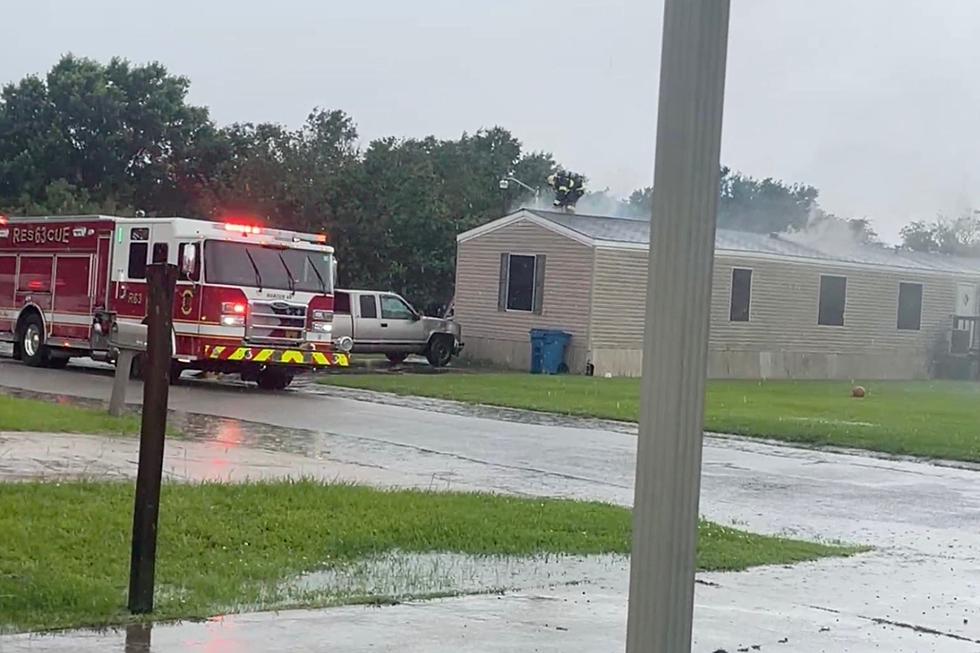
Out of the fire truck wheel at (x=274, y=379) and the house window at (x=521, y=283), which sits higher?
the house window at (x=521, y=283)

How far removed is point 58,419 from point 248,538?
A: 6.97 m

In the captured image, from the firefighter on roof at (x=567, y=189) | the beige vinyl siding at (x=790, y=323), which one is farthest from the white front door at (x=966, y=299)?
the firefighter on roof at (x=567, y=189)

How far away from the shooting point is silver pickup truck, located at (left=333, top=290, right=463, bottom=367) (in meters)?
32.2

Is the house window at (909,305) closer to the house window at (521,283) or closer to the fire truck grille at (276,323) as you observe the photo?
the house window at (521,283)

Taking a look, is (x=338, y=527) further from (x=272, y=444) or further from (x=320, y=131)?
(x=320, y=131)

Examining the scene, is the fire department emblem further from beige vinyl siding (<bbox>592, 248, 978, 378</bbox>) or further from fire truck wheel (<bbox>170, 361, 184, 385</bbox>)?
beige vinyl siding (<bbox>592, 248, 978, 378</bbox>)

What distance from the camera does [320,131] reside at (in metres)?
48.9

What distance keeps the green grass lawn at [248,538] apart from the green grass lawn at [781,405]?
8.24 m

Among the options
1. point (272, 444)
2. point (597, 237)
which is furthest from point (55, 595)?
point (597, 237)

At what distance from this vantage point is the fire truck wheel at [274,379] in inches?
963

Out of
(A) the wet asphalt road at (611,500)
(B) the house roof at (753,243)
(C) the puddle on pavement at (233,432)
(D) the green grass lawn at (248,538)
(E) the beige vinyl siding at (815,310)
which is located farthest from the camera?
(E) the beige vinyl siding at (815,310)

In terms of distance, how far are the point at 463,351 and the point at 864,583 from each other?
26961mm

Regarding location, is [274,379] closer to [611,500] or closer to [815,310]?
[611,500]

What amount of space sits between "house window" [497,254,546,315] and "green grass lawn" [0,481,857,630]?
73.7 feet
